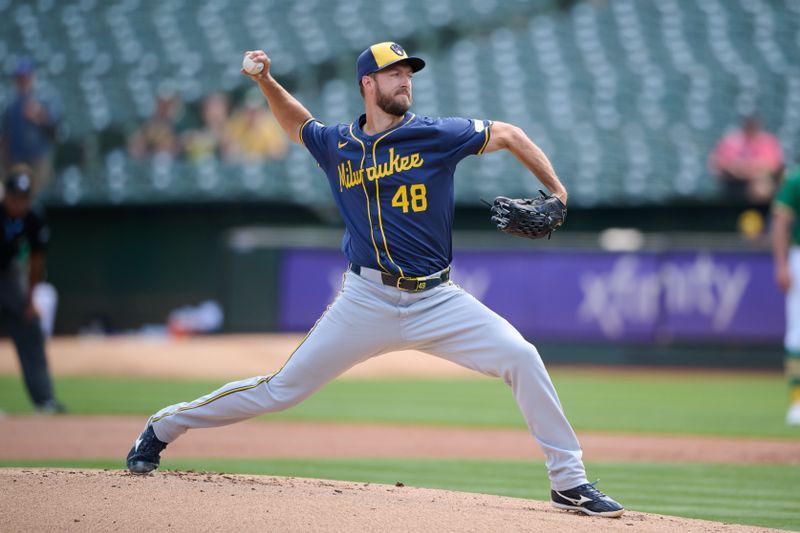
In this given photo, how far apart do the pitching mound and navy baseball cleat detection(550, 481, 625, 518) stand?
4cm

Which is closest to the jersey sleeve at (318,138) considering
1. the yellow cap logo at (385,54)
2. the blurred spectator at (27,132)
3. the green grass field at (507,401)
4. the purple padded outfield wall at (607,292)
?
the yellow cap logo at (385,54)

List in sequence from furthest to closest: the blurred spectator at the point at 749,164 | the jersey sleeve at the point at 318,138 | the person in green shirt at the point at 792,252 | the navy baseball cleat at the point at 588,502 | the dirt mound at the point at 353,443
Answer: the blurred spectator at the point at 749,164 < the person in green shirt at the point at 792,252 < the dirt mound at the point at 353,443 < the jersey sleeve at the point at 318,138 < the navy baseball cleat at the point at 588,502

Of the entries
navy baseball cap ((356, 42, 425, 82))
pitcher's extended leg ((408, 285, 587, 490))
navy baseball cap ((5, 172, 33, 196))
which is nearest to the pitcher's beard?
navy baseball cap ((356, 42, 425, 82))

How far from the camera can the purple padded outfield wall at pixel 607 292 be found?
1423cm

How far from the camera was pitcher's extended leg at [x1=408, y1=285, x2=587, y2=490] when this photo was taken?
4.69 m

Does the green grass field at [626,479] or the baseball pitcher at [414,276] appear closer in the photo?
the baseball pitcher at [414,276]

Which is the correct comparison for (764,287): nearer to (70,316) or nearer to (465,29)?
(465,29)

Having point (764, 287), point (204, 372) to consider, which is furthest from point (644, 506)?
point (764, 287)

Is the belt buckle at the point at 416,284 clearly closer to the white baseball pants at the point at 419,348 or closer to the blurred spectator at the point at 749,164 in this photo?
the white baseball pants at the point at 419,348

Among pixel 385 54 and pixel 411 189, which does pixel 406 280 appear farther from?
pixel 385 54

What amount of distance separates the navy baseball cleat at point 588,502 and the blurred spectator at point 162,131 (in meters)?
12.6

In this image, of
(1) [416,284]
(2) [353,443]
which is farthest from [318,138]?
(2) [353,443]

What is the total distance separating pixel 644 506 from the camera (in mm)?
5539

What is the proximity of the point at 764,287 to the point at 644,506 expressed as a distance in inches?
366
